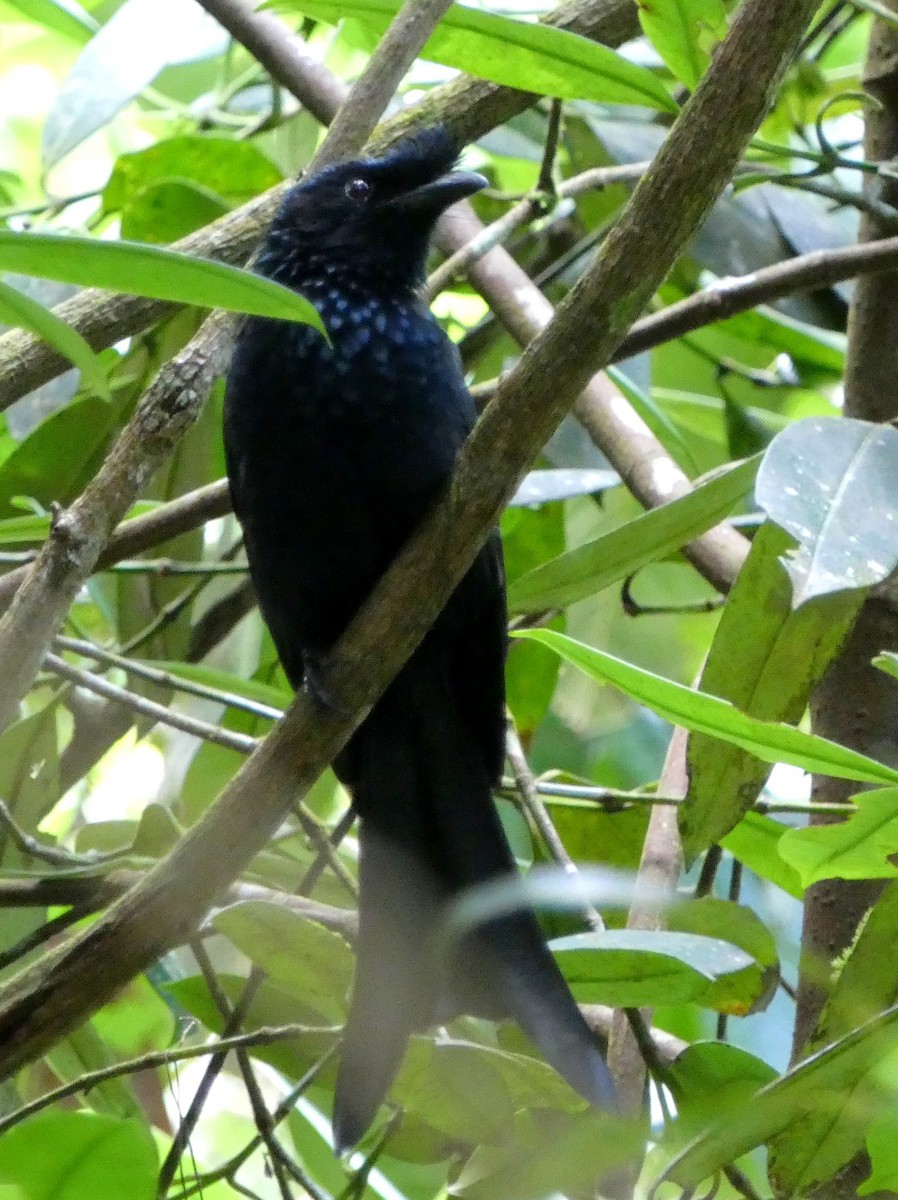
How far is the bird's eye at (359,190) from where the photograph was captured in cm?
212

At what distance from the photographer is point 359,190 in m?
2.13

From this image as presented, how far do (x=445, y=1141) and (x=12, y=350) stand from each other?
1.00 meters

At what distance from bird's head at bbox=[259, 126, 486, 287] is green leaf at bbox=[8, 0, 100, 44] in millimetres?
493

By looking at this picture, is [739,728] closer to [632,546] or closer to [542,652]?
[632,546]

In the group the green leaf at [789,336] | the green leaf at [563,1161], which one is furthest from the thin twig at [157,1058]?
the green leaf at [789,336]

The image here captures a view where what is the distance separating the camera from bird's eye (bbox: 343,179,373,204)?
2.12 m

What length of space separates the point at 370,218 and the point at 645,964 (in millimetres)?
1248

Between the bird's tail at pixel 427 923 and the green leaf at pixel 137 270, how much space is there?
752 millimetres

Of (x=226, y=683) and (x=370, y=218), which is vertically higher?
(x=370, y=218)

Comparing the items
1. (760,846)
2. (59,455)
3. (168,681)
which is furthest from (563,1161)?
(59,455)

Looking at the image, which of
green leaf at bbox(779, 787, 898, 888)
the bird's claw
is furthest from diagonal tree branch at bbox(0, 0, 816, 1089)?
green leaf at bbox(779, 787, 898, 888)

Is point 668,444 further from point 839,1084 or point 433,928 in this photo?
point 839,1084

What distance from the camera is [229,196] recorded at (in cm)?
239

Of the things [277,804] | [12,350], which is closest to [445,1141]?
[277,804]
